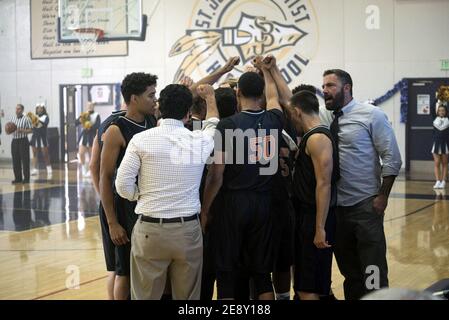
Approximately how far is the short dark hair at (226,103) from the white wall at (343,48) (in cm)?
1331

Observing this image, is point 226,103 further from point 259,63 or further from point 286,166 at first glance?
point 286,166

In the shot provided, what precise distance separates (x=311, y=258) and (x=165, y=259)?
1.07 m

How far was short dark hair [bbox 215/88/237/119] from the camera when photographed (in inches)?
180

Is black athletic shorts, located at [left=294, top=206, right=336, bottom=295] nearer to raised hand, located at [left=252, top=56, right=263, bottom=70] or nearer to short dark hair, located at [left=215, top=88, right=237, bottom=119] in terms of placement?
short dark hair, located at [left=215, top=88, right=237, bottom=119]

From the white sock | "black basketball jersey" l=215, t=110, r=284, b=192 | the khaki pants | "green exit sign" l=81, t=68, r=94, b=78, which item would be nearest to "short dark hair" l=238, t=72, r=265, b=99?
"black basketball jersey" l=215, t=110, r=284, b=192

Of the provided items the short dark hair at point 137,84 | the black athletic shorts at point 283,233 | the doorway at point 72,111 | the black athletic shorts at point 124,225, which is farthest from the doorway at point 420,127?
the short dark hair at point 137,84

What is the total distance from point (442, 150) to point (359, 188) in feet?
35.7

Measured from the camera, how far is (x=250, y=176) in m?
4.25

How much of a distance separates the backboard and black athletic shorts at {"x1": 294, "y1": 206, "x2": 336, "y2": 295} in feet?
42.9

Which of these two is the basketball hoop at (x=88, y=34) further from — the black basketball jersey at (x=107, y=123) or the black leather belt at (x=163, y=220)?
the black leather belt at (x=163, y=220)

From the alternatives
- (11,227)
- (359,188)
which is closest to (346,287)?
(359,188)

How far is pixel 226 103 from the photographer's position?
457 cm

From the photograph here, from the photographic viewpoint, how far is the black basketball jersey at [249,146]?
165 inches
